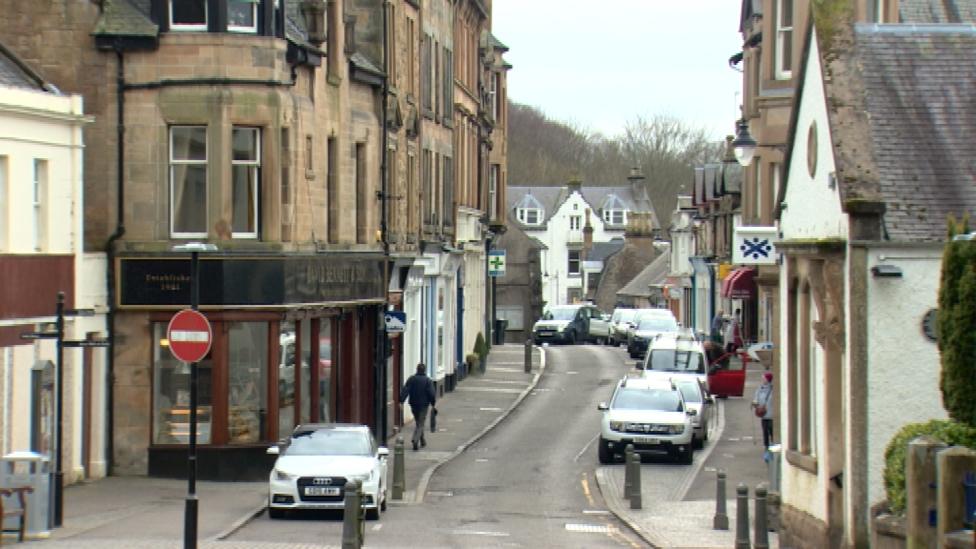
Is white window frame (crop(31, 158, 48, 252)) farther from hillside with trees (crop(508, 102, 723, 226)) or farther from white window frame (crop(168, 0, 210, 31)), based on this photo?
hillside with trees (crop(508, 102, 723, 226))

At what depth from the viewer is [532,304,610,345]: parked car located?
78312mm

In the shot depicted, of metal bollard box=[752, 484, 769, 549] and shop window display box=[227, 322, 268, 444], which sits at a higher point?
shop window display box=[227, 322, 268, 444]

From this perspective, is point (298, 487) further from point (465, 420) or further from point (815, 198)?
point (465, 420)

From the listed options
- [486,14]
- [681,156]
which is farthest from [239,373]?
[681,156]

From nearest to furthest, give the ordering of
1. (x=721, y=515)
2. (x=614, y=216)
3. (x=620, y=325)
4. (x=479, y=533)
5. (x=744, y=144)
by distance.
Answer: (x=479, y=533) → (x=721, y=515) → (x=744, y=144) → (x=620, y=325) → (x=614, y=216)

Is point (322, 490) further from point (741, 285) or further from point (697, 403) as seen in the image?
point (741, 285)

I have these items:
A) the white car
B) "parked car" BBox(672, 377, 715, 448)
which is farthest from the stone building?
"parked car" BBox(672, 377, 715, 448)

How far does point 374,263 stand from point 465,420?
7559 millimetres

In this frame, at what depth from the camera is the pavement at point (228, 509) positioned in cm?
2244

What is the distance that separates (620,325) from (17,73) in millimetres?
50729

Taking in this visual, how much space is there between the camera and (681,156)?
131125 millimetres

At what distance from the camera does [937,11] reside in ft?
88.4

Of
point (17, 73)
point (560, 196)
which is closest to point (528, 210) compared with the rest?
point (560, 196)

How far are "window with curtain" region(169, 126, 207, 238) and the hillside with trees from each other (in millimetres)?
97566
